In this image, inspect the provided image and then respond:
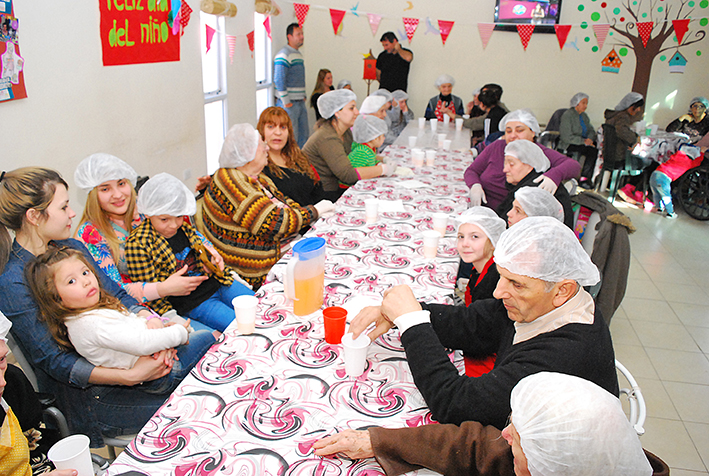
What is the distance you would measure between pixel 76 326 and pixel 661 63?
8478 mm

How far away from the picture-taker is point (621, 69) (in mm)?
7539

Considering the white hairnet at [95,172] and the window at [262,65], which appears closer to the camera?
the white hairnet at [95,172]

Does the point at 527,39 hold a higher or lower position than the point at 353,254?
higher

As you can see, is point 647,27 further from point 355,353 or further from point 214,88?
point 355,353

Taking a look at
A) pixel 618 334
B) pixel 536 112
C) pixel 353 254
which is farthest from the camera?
pixel 536 112

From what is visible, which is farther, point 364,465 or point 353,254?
point 353,254

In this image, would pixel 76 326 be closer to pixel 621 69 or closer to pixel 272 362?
pixel 272 362

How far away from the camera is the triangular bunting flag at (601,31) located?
22.9 ft

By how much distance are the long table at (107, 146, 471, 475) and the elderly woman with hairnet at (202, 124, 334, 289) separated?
1.95 feet

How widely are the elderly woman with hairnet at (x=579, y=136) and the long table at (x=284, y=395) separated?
5.45 m

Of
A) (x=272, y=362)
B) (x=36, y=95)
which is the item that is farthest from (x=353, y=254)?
(x=36, y=95)

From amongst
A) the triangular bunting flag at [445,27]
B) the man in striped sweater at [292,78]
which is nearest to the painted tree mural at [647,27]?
the triangular bunting flag at [445,27]

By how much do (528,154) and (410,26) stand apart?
5.38 meters

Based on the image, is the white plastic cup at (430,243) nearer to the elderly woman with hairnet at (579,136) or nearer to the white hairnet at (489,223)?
the white hairnet at (489,223)
